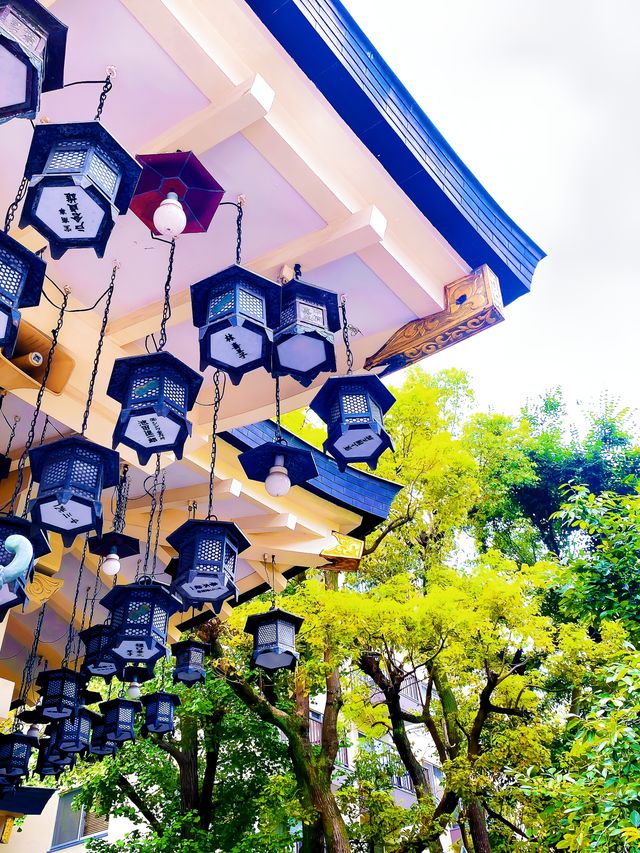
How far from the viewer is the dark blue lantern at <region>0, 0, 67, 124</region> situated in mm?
2607

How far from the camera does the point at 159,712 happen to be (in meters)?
7.91

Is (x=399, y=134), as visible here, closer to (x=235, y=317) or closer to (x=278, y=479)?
(x=235, y=317)

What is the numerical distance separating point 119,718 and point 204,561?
151 inches

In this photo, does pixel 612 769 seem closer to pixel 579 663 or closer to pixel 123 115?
pixel 579 663

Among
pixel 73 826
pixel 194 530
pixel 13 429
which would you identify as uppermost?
pixel 13 429

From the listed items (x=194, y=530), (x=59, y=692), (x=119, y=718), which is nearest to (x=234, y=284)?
(x=194, y=530)

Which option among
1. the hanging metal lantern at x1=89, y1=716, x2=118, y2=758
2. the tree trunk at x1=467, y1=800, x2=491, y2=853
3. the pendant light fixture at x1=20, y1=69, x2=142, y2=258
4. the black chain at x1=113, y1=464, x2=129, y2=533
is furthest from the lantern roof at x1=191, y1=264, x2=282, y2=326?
the tree trunk at x1=467, y1=800, x2=491, y2=853

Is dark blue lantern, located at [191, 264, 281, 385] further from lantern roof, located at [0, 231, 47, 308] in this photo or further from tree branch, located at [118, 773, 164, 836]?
tree branch, located at [118, 773, 164, 836]

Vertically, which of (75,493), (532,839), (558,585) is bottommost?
(532,839)

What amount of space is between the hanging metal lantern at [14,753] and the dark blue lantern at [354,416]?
18.2 feet

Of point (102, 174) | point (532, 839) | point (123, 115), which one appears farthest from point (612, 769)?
point (532, 839)

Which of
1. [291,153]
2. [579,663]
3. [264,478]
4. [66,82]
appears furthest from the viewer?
[579,663]

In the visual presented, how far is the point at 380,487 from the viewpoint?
8.35 meters

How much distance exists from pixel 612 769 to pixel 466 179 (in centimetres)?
437
